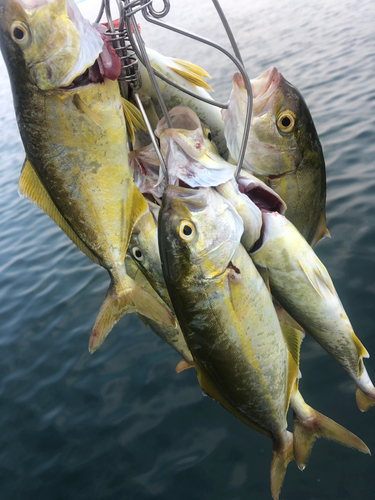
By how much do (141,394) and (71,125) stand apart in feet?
12.4

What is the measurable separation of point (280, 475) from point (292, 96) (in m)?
2.09

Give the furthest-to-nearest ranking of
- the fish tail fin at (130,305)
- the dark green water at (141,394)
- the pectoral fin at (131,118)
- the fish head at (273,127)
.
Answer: the dark green water at (141,394)
the fish head at (273,127)
the fish tail fin at (130,305)
the pectoral fin at (131,118)

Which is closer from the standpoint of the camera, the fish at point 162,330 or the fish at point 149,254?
the fish at point 149,254

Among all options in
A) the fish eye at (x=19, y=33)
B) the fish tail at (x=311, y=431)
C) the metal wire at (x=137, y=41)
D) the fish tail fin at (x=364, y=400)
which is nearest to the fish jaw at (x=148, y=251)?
the metal wire at (x=137, y=41)

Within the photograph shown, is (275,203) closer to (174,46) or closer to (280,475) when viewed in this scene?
(280,475)

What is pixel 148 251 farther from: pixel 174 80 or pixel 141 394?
pixel 141 394

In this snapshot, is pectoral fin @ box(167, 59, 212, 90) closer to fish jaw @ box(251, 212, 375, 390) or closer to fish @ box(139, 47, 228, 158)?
fish @ box(139, 47, 228, 158)

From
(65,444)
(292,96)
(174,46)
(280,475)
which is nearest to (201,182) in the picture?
(292,96)

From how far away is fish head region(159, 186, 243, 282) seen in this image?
5.81 feet

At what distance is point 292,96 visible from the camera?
2086mm

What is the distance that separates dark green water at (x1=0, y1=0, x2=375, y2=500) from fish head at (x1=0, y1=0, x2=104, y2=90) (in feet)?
11.5

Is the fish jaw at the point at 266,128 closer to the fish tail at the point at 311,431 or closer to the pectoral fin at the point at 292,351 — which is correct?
the pectoral fin at the point at 292,351

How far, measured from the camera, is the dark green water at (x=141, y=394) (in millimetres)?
3629

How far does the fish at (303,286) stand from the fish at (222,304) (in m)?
0.14
